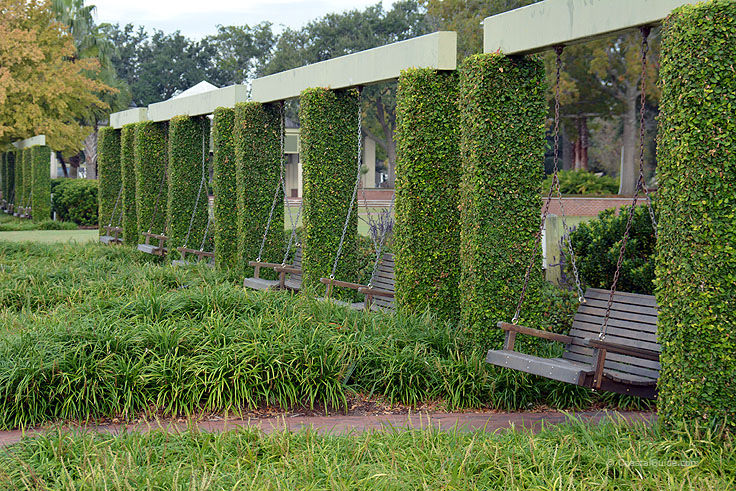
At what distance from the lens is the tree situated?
26047 mm

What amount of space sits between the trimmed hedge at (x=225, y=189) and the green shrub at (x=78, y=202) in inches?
600

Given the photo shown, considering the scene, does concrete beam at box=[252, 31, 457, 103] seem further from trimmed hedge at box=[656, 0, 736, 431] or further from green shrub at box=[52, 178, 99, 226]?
Result: green shrub at box=[52, 178, 99, 226]

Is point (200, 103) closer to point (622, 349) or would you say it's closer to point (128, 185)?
point (128, 185)

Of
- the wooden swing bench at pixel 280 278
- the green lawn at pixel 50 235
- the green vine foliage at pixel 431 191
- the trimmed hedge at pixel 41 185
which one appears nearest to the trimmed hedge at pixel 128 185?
the green lawn at pixel 50 235

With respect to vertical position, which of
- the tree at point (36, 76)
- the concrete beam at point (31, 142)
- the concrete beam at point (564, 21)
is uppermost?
the tree at point (36, 76)

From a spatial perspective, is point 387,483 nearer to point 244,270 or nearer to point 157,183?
point 244,270

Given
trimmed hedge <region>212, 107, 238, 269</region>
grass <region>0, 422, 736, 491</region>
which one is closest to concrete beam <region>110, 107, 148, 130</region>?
trimmed hedge <region>212, 107, 238, 269</region>

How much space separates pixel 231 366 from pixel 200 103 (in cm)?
852

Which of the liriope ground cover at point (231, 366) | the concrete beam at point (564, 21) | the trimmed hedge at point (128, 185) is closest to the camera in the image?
the concrete beam at point (564, 21)

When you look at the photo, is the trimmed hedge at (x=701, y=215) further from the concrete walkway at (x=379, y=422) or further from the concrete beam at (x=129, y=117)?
the concrete beam at (x=129, y=117)

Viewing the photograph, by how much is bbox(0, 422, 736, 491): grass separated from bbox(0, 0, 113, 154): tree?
23500mm

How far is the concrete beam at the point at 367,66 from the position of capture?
8070 millimetres

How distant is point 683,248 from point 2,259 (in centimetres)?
1104

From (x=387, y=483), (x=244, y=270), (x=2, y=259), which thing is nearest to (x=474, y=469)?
(x=387, y=483)
